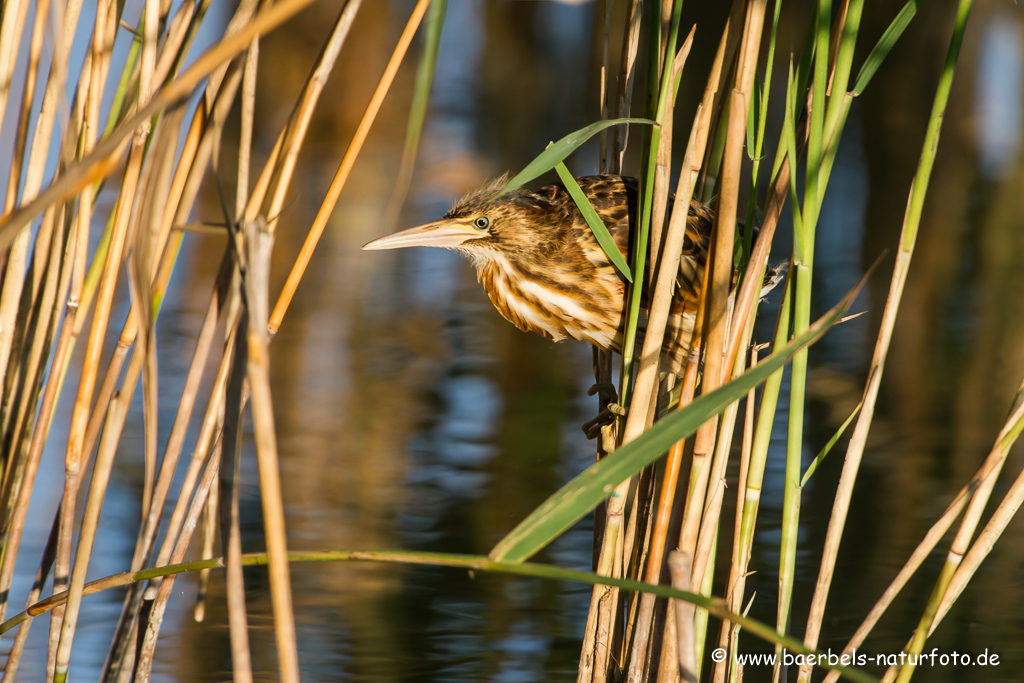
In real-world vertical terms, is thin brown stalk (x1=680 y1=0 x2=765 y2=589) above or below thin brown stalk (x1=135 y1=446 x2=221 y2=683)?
above

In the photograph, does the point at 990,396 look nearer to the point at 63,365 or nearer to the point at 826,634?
the point at 826,634

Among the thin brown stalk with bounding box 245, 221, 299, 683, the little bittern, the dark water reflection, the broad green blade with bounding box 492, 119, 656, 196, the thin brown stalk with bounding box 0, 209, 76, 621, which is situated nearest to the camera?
the thin brown stalk with bounding box 245, 221, 299, 683

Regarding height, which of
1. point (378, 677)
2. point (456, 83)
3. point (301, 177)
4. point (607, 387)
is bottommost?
point (378, 677)

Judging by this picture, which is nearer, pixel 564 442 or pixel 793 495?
pixel 793 495

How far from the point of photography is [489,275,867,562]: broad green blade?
37.8 inches

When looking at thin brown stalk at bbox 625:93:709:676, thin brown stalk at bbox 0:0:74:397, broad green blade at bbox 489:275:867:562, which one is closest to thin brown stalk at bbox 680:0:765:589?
thin brown stalk at bbox 625:93:709:676

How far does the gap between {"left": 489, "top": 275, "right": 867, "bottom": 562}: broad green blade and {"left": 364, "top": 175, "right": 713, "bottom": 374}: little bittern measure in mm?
790

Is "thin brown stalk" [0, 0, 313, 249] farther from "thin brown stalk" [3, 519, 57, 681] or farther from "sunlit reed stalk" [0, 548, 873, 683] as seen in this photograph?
"thin brown stalk" [3, 519, 57, 681]

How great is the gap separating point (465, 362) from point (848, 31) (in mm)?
3035

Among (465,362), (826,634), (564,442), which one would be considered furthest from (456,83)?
(826,634)

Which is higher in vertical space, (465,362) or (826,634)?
(465,362)

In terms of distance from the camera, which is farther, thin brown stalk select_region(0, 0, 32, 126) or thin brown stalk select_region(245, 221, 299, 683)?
thin brown stalk select_region(0, 0, 32, 126)

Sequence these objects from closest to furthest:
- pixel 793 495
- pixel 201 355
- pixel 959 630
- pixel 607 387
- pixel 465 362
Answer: pixel 201 355 → pixel 793 495 → pixel 607 387 → pixel 959 630 → pixel 465 362

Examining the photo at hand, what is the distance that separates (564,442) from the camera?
3.47 meters
